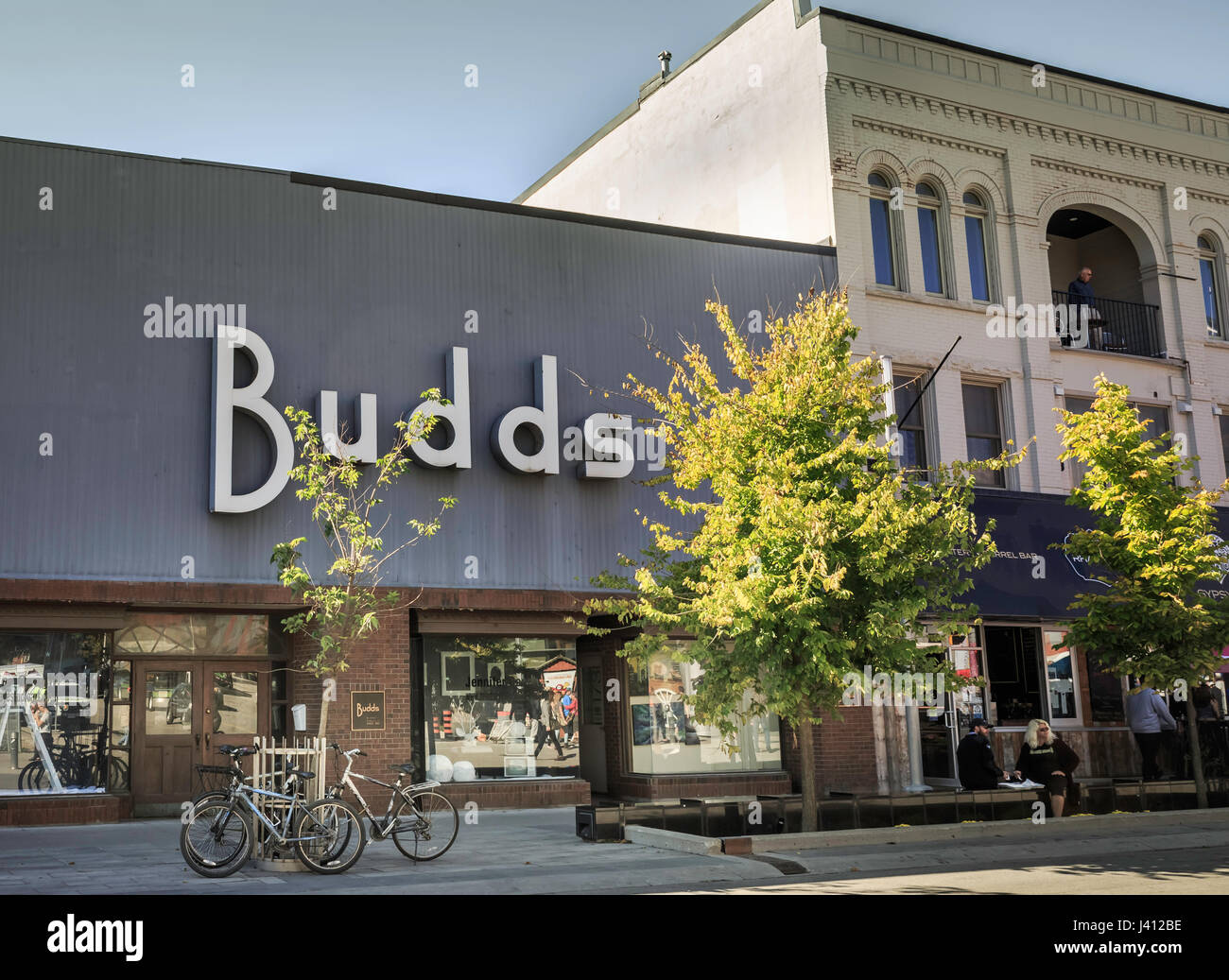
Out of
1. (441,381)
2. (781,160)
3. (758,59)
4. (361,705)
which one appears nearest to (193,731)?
(361,705)

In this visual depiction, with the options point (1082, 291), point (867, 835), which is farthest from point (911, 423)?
point (867, 835)

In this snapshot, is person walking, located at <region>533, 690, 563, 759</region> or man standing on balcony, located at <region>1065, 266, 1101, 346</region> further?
man standing on balcony, located at <region>1065, 266, 1101, 346</region>

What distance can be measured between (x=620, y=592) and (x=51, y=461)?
8806 millimetres

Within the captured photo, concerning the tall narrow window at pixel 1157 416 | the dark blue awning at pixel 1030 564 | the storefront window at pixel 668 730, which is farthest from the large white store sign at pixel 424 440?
the tall narrow window at pixel 1157 416

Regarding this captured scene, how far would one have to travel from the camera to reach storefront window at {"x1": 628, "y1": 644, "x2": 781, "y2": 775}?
21.1m

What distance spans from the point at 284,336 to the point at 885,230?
38.9 feet

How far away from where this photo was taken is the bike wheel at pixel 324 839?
12383 mm

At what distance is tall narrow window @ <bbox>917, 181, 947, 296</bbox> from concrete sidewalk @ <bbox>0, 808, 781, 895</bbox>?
1366 centimetres

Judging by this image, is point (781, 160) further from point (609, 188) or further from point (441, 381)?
point (441, 381)

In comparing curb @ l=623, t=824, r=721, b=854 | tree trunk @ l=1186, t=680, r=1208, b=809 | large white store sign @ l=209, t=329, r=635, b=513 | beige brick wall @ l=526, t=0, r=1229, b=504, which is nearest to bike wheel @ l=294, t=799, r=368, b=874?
curb @ l=623, t=824, r=721, b=854

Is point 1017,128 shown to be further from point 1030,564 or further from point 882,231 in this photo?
point 1030,564

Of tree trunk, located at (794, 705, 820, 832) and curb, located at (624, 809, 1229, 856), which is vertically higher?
tree trunk, located at (794, 705, 820, 832)

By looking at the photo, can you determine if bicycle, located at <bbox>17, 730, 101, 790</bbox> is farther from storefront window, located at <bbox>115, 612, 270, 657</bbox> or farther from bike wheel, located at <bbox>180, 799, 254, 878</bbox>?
bike wheel, located at <bbox>180, 799, 254, 878</bbox>

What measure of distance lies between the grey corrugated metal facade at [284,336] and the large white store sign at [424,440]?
0.30 meters
